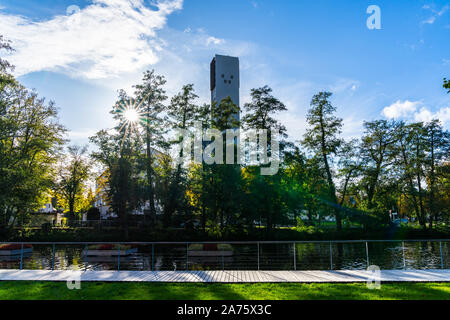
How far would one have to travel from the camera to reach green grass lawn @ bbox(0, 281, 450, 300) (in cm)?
626

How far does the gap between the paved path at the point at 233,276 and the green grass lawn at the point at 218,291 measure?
1.67 feet

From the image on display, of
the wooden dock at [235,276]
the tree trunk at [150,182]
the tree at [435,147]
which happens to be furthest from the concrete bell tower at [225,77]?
the wooden dock at [235,276]

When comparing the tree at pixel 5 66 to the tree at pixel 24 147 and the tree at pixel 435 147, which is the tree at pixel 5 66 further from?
the tree at pixel 435 147

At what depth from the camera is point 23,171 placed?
22.3 meters

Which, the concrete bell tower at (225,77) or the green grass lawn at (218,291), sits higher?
the concrete bell tower at (225,77)

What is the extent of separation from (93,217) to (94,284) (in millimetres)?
32030

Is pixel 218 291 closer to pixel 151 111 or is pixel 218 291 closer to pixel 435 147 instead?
pixel 151 111

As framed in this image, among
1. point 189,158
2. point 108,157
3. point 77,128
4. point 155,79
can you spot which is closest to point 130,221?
point 108,157

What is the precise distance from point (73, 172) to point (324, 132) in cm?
3031

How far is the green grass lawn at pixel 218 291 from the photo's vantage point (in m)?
6.26

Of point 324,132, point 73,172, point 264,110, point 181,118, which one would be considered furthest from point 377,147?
point 73,172

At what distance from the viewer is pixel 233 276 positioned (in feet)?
27.8

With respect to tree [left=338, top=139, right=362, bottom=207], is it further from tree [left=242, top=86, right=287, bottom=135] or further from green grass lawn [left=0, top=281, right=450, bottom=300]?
green grass lawn [left=0, top=281, right=450, bottom=300]
